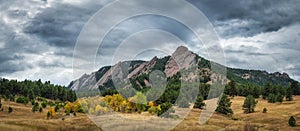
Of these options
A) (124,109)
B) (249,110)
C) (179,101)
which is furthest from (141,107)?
(249,110)

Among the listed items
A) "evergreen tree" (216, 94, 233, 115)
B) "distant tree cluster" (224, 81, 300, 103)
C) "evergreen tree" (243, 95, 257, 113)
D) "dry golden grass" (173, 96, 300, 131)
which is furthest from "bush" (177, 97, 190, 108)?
"distant tree cluster" (224, 81, 300, 103)

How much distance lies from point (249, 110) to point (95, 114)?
58742 mm

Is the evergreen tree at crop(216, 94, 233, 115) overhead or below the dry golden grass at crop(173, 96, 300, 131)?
overhead

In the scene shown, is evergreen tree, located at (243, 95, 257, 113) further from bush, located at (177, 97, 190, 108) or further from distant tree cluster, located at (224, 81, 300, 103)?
distant tree cluster, located at (224, 81, 300, 103)

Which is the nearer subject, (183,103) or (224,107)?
(224,107)

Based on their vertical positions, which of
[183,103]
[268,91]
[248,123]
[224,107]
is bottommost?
[248,123]

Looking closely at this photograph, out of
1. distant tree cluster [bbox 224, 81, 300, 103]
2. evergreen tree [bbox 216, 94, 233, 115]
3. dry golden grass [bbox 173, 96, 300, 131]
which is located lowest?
dry golden grass [bbox 173, 96, 300, 131]

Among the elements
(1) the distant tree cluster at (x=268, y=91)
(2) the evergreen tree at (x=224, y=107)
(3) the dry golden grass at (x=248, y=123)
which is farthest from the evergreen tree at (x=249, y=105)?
(1) the distant tree cluster at (x=268, y=91)

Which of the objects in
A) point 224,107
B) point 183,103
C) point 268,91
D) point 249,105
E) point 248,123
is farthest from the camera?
point 268,91

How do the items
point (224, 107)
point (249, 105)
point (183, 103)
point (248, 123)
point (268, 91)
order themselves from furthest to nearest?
1. point (268, 91)
2. point (183, 103)
3. point (249, 105)
4. point (224, 107)
5. point (248, 123)

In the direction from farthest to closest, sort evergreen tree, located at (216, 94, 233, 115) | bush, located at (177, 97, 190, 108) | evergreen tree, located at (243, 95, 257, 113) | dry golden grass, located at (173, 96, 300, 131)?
bush, located at (177, 97, 190, 108)
evergreen tree, located at (243, 95, 257, 113)
evergreen tree, located at (216, 94, 233, 115)
dry golden grass, located at (173, 96, 300, 131)

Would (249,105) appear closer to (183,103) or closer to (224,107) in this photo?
(224,107)

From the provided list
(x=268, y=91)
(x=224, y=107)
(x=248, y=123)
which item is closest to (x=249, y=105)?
(x=224, y=107)

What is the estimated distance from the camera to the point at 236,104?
143 m
